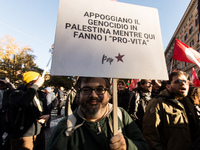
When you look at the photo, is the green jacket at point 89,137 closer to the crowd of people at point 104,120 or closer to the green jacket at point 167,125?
the crowd of people at point 104,120

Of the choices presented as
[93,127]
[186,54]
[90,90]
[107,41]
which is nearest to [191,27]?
[186,54]

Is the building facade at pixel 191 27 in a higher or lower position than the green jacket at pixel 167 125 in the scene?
higher

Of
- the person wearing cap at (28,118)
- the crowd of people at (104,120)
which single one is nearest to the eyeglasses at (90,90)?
the crowd of people at (104,120)

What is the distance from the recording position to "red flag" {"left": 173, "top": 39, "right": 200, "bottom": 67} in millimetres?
3194

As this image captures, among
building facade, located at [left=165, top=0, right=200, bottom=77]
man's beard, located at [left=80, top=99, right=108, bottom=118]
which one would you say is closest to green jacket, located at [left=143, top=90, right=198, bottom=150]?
man's beard, located at [left=80, top=99, right=108, bottom=118]

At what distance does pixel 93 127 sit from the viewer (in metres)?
1.25

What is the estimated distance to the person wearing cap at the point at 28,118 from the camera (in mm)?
2096

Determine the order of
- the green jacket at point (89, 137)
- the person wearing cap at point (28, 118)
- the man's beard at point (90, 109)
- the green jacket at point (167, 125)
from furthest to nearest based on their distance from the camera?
the person wearing cap at point (28, 118) < the green jacket at point (167, 125) < the man's beard at point (90, 109) < the green jacket at point (89, 137)

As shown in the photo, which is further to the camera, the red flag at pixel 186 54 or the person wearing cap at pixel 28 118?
the red flag at pixel 186 54

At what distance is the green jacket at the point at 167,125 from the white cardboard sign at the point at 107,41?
2.89 ft

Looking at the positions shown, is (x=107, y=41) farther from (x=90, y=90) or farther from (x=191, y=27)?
(x=191, y=27)

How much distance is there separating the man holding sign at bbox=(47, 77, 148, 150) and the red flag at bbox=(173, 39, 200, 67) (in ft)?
9.05

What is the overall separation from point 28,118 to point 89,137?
1.53 m

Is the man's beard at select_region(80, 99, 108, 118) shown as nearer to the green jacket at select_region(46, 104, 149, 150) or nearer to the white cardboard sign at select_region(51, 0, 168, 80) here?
the green jacket at select_region(46, 104, 149, 150)
